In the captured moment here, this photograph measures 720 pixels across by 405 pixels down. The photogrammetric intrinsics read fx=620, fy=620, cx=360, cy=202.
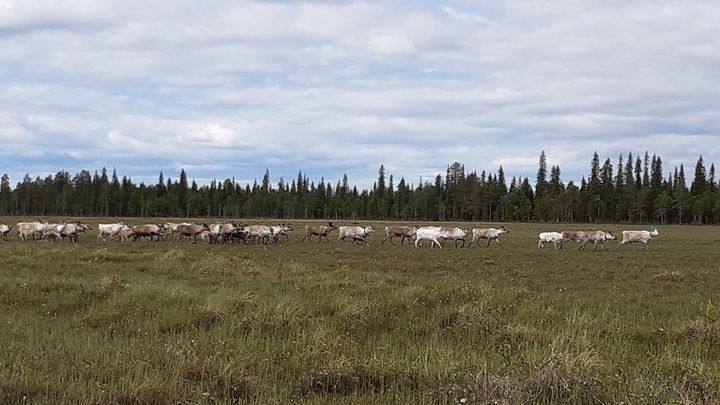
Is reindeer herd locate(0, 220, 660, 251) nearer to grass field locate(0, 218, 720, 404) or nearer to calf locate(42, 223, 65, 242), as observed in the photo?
calf locate(42, 223, 65, 242)

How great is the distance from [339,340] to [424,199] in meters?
135

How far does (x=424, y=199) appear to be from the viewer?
144250 millimetres

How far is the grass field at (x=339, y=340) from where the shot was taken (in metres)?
7.80

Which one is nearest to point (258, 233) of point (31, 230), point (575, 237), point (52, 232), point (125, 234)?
point (125, 234)

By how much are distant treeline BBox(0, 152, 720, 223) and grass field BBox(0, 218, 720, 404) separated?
111 metres

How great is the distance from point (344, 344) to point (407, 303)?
4.04m

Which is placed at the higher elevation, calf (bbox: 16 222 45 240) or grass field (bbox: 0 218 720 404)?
calf (bbox: 16 222 45 240)

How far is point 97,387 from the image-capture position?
776 cm

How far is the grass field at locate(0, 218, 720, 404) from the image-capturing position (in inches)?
307

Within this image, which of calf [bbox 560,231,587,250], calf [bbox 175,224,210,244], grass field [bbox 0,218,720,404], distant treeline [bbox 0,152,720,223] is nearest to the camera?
grass field [bbox 0,218,720,404]

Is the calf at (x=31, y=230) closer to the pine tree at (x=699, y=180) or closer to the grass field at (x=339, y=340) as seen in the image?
the grass field at (x=339, y=340)

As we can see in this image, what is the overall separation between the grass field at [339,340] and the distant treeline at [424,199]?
363ft

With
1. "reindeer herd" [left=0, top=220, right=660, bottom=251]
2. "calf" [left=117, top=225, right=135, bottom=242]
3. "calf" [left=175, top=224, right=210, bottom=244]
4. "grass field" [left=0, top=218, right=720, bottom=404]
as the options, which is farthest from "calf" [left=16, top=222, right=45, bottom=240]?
"grass field" [left=0, top=218, right=720, bottom=404]

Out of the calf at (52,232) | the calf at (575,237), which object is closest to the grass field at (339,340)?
the calf at (52,232)
